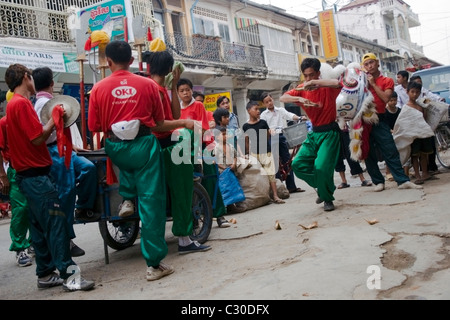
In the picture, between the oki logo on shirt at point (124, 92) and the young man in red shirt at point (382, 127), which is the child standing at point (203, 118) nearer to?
the oki logo on shirt at point (124, 92)

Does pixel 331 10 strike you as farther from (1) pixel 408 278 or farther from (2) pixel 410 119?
(1) pixel 408 278

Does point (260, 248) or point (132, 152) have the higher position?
point (132, 152)

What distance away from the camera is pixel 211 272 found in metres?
3.75

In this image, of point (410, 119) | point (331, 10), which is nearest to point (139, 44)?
point (410, 119)

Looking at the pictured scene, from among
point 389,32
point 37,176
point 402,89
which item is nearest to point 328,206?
point 37,176

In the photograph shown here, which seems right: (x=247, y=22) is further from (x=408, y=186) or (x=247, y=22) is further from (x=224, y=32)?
(x=408, y=186)

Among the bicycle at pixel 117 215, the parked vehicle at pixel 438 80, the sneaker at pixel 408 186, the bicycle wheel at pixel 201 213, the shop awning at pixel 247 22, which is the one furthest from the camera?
the shop awning at pixel 247 22

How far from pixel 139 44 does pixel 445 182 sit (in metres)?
4.41

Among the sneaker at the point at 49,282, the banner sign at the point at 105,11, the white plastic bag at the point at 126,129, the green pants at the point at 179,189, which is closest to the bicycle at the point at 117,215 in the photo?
the green pants at the point at 179,189

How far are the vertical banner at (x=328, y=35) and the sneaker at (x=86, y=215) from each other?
2633 cm

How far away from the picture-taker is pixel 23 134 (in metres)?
3.78

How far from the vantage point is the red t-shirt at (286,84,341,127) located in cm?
584

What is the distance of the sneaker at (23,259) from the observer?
5223 mm

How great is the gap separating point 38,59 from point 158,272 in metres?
10.3
